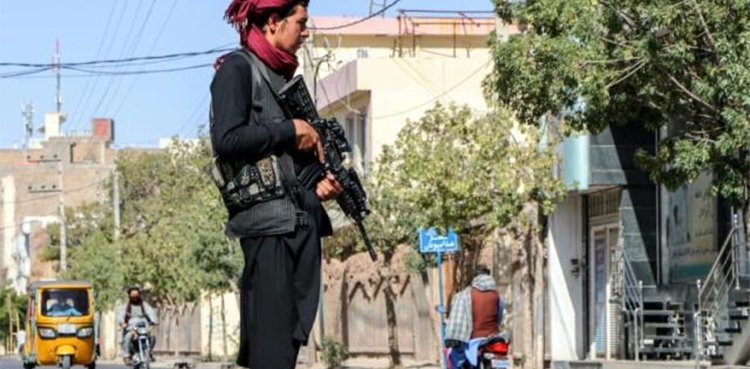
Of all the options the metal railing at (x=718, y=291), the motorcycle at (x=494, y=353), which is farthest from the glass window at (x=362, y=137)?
the motorcycle at (x=494, y=353)

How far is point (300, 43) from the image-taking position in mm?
6969

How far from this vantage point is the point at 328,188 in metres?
6.86

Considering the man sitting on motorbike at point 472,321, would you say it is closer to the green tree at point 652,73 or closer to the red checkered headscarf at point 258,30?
the green tree at point 652,73

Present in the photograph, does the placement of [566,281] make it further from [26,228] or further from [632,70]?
[26,228]

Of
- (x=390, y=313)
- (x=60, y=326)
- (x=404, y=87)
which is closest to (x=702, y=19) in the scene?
(x=390, y=313)

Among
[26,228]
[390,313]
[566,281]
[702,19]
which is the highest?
[26,228]

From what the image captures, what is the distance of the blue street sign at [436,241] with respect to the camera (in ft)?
111

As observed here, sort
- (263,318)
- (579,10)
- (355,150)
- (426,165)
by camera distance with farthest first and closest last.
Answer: (355,150), (426,165), (579,10), (263,318)

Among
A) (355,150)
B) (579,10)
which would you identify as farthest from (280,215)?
(355,150)

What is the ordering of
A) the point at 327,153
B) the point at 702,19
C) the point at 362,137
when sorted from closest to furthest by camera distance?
the point at 327,153 → the point at 702,19 → the point at 362,137

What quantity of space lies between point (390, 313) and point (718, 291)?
44.4 feet

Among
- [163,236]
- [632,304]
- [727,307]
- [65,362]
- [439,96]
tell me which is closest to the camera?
[727,307]

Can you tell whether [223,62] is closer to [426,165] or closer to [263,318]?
[263,318]

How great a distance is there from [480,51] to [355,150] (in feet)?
36.7
